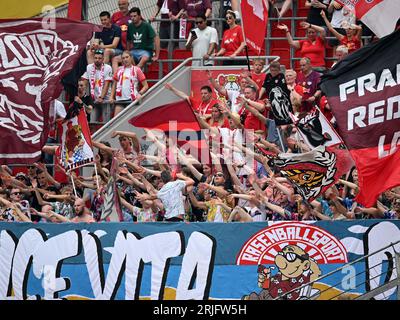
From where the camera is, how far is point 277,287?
1883cm

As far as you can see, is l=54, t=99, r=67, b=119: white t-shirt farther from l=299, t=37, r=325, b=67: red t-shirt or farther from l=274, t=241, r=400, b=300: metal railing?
l=274, t=241, r=400, b=300: metal railing

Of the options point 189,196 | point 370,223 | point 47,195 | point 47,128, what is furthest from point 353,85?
point 47,195

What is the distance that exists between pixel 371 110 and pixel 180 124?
15.1 feet

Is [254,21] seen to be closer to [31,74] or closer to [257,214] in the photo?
[31,74]

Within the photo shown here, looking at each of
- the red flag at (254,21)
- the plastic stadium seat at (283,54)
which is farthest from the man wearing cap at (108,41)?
the red flag at (254,21)

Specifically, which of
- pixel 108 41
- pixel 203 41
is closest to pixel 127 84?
pixel 108 41

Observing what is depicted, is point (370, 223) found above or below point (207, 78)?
below

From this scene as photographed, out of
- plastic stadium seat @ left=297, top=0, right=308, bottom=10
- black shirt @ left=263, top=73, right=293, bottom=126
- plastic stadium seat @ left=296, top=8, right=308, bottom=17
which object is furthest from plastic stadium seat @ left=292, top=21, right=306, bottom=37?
black shirt @ left=263, top=73, right=293, bottom=126

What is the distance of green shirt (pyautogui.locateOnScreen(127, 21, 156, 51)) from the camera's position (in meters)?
25.5

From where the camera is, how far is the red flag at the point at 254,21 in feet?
74.7
